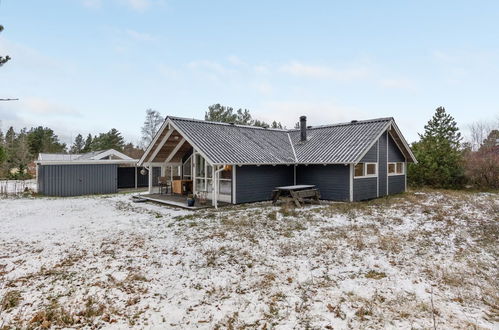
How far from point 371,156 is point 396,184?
416cm

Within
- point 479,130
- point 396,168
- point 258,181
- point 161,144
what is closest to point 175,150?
point 161,144

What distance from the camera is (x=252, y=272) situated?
521 centimetres

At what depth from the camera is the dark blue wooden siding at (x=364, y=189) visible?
1336cm

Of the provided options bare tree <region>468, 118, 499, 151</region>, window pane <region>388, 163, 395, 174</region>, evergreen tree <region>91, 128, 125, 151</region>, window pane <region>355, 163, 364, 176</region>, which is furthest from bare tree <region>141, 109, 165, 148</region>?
bare tree <region>468, 118, 499, 151</region>

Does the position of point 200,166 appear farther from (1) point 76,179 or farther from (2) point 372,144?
(1) point 76,179

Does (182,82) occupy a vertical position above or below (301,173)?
above

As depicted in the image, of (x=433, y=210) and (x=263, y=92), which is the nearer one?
(x=433, y=210)

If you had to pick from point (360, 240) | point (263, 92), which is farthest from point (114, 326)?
point (263, 92)

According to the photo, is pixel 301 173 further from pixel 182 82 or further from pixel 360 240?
pixel 182 82

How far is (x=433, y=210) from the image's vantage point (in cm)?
1109

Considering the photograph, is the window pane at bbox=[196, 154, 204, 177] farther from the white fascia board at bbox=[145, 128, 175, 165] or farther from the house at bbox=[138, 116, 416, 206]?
the white fascia board at bbox=[145, 128, 175, 165]

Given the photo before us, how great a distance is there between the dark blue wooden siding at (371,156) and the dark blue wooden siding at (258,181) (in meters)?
4.02

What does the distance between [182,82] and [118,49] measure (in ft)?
20.0

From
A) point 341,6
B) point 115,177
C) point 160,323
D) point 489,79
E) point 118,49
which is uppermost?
point 341,6
